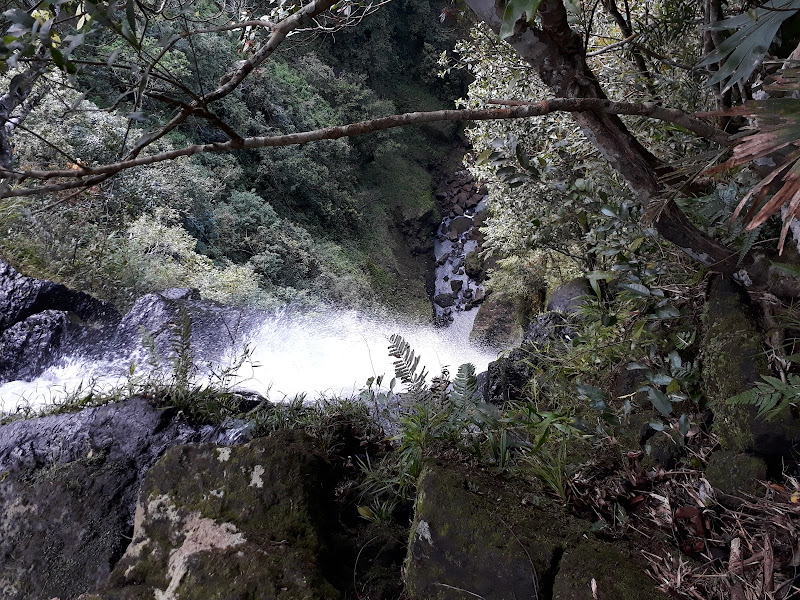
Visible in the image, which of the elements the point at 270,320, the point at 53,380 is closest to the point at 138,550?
the point at 53,380

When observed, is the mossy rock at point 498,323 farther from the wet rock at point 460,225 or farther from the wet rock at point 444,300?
the wet rock at point 460,225

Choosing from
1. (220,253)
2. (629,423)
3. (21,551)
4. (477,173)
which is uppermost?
(477,173)

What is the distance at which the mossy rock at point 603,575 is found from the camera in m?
1.49

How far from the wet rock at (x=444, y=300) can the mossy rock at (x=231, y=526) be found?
8.73m

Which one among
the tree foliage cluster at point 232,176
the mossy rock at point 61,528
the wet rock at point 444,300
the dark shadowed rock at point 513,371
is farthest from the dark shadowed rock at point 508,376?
the wet rock at point 444,300

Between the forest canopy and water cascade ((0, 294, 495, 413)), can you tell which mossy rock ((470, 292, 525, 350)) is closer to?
water cascade ((0, 294, 495, 413))

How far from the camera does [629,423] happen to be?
231 centimetres

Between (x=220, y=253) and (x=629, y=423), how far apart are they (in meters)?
7.45

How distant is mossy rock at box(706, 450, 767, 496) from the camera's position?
67.6 inches

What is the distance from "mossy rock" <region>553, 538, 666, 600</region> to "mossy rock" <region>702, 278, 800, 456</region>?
0.62 m

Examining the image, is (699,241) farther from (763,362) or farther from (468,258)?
(468,258)

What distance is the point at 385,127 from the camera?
153cm

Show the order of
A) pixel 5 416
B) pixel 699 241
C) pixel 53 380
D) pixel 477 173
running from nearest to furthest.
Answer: pixel 699 241, pixel 5 416, pixel 53 380, pixel 477 173

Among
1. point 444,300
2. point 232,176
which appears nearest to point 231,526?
point 232,176
